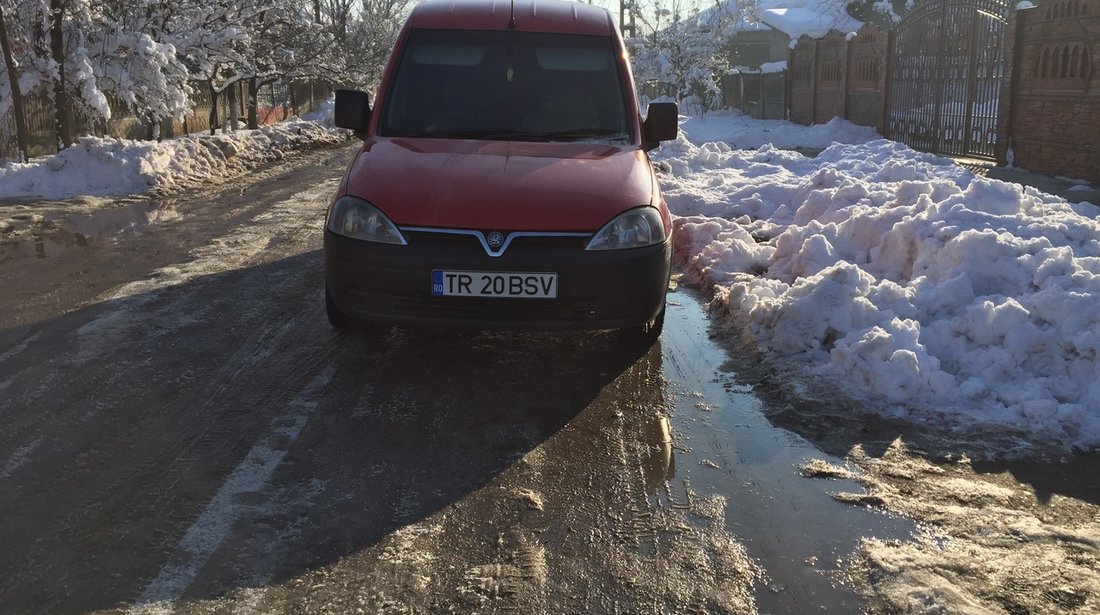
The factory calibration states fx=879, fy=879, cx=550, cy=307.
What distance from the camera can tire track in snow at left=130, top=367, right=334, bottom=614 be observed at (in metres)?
2.71

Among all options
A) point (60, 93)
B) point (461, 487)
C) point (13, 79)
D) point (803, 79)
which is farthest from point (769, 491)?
point (803, 79)

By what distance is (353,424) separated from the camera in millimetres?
4055

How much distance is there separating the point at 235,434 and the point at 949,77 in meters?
16.8

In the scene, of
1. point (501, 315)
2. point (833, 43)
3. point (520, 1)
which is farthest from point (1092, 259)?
point (833, 43)

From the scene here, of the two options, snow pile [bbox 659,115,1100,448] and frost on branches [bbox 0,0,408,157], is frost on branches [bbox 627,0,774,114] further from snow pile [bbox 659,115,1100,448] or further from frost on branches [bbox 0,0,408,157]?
snow pile [bbox 659,115,1100,448]

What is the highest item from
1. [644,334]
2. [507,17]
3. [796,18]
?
[796,18]

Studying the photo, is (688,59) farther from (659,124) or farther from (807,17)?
(659,124)

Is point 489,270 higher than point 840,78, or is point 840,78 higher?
point 840,78

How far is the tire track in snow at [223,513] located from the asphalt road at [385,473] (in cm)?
1

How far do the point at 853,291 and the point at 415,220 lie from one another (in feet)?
8.56

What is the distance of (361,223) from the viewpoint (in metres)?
4.53

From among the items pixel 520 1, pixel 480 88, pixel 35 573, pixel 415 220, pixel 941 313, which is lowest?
pixel 35 573

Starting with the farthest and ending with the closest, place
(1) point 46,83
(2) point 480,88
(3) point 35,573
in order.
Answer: (1) point 46,83 < (2) point 480,88 < (3) point 35,573

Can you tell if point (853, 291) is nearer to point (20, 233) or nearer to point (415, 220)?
point (415, 220)
